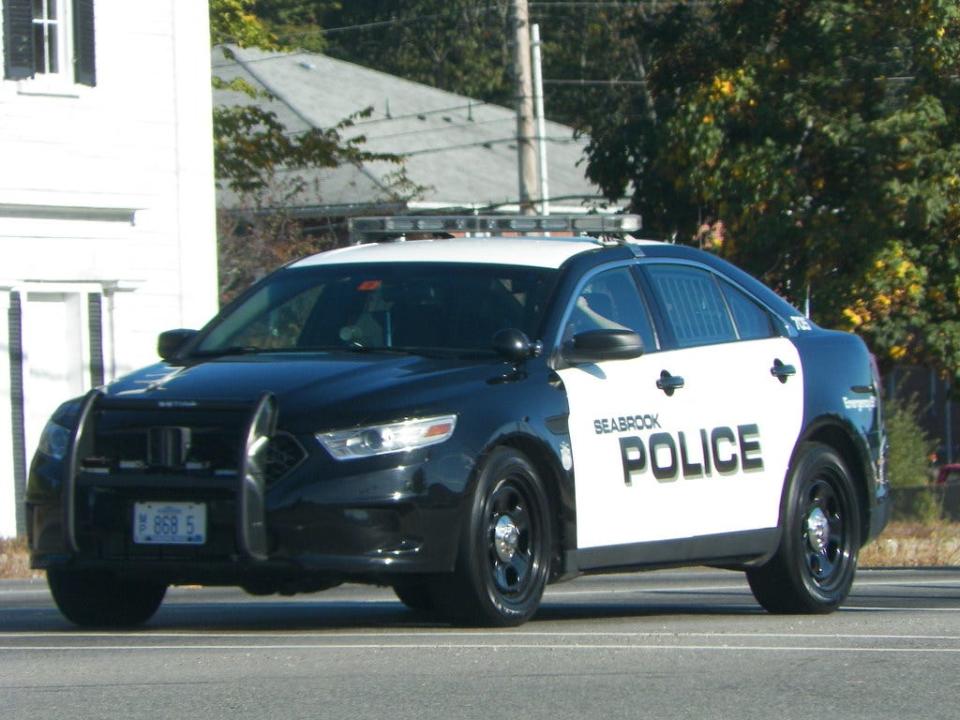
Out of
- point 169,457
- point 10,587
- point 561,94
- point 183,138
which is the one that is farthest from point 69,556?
point 561,94

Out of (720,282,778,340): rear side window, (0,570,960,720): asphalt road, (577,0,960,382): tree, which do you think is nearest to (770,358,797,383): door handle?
(720,282,778,340): rear side window

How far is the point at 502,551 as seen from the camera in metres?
8.95

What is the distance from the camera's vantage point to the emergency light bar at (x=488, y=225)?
1091 centimetres

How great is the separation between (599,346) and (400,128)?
3940cm

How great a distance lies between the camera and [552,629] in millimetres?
9195

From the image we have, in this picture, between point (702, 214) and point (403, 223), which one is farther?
point (702, 214)

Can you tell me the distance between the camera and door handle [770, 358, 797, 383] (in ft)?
34.5

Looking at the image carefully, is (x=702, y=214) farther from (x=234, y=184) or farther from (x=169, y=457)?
(x=169, y=457)

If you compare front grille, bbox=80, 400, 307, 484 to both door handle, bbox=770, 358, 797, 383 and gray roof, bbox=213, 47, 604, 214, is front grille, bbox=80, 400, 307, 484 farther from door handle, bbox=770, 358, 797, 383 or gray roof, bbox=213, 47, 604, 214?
gray roof, bbox=213, 47, 604, 214

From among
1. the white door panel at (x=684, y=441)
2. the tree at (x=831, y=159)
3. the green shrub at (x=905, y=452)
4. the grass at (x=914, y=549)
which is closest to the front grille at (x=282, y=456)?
the white door panel at (x=684, y=441)

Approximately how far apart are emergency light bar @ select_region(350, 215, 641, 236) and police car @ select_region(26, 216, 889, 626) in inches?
0.7

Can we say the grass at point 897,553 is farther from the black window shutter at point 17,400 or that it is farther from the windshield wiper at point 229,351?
the windshield wiper at point 229,351

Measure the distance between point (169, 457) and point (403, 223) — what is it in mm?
2837

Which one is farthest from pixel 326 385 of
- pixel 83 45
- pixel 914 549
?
pixel 83 45
